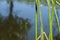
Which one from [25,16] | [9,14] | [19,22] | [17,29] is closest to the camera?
[17,29]

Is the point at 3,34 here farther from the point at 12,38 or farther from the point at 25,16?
the point at 25,16

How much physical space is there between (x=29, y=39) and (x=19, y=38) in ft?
1.51

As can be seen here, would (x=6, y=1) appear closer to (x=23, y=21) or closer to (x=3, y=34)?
(x=23, y=21)

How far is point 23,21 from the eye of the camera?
7.63m

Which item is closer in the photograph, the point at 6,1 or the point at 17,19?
the point at 17,19

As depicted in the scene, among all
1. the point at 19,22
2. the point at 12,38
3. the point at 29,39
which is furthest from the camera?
the point at 19,22

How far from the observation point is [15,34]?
20.5ft

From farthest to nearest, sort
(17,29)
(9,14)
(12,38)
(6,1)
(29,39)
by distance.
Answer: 1. (6,1)
2. (9,14)
3. (17,29)
4. (12,38)
5. (29,39)

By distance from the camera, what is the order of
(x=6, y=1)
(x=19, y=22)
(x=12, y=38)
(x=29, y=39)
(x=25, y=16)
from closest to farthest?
(x=29, y=39) → (x=12, y=38) → (x=19, y=22) → (x=25, y=16) → (x=6, y=1)

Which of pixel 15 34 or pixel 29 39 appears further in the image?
pixel 15 34

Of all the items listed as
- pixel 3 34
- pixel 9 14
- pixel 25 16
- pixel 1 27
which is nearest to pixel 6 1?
pixel 9 14

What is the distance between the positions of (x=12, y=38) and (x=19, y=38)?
0.24 m

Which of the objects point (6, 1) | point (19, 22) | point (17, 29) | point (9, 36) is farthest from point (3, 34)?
point (6, 1)

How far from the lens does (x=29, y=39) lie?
566 centimetres
